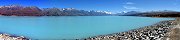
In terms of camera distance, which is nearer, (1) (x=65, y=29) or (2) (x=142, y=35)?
(2) (x=142, y=35)

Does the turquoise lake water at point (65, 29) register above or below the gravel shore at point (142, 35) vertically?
below

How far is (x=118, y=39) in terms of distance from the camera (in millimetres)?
25344

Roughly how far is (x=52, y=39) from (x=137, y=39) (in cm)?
1326

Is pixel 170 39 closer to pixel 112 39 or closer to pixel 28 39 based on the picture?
pixel 112 39

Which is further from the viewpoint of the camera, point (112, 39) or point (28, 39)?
point (28, 39)

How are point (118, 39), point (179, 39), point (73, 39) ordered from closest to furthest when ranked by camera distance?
1. point (179, 39)
2. point (118, 39)
3. point (73, 39)

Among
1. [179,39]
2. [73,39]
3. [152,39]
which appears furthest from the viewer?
[73,39]

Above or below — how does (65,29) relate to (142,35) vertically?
below

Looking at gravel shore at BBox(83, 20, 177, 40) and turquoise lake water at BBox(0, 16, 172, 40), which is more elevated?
gravel shore at BBox(83, 20, 177, 40)

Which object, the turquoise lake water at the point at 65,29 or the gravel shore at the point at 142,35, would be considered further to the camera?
the turquoise lake water at the point at 65,29

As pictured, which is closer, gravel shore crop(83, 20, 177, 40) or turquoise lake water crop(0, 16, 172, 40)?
gravel shore crop(83, 20, 177, 40)

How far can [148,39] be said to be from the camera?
21.8 metres

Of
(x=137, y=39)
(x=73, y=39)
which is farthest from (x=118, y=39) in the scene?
(x=73, y=39)

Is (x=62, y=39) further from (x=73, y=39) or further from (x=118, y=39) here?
(x=118, y=39)
